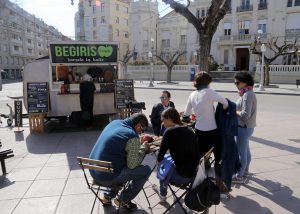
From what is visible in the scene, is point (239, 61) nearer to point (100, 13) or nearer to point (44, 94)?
point (100, 13)

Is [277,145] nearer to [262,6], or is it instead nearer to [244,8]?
[262,6]

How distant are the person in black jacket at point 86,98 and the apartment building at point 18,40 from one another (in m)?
49.7

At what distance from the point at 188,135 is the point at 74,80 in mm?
8254

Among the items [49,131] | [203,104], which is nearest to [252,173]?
[203,104]

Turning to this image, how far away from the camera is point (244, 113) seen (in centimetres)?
452

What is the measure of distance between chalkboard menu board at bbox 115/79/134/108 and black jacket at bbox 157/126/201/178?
248 inches

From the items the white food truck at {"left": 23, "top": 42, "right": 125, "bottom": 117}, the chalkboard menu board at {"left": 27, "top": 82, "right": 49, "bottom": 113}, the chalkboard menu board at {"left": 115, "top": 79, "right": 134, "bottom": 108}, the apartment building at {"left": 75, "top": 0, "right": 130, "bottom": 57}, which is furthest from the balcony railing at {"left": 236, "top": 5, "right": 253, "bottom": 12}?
the chalkboard menu board at {"left": 27, "top": 82, "right": 49, "bottom": 113}

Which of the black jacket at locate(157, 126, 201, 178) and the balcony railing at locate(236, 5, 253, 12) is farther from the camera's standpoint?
the balcony railing at locate(236, 5, 253, 12)

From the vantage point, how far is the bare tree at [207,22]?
7.95m

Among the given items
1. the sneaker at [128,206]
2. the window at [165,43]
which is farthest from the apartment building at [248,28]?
the sneaker at [128,206]

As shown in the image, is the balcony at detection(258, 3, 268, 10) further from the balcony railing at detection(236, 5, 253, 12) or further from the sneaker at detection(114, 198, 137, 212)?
the sneaker at detection(114, 198, 137, 212)

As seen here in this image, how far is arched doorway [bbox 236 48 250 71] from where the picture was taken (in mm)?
41844

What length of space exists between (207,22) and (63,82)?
547cm

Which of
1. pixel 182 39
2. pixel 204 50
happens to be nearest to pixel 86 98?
pixel 204 50
